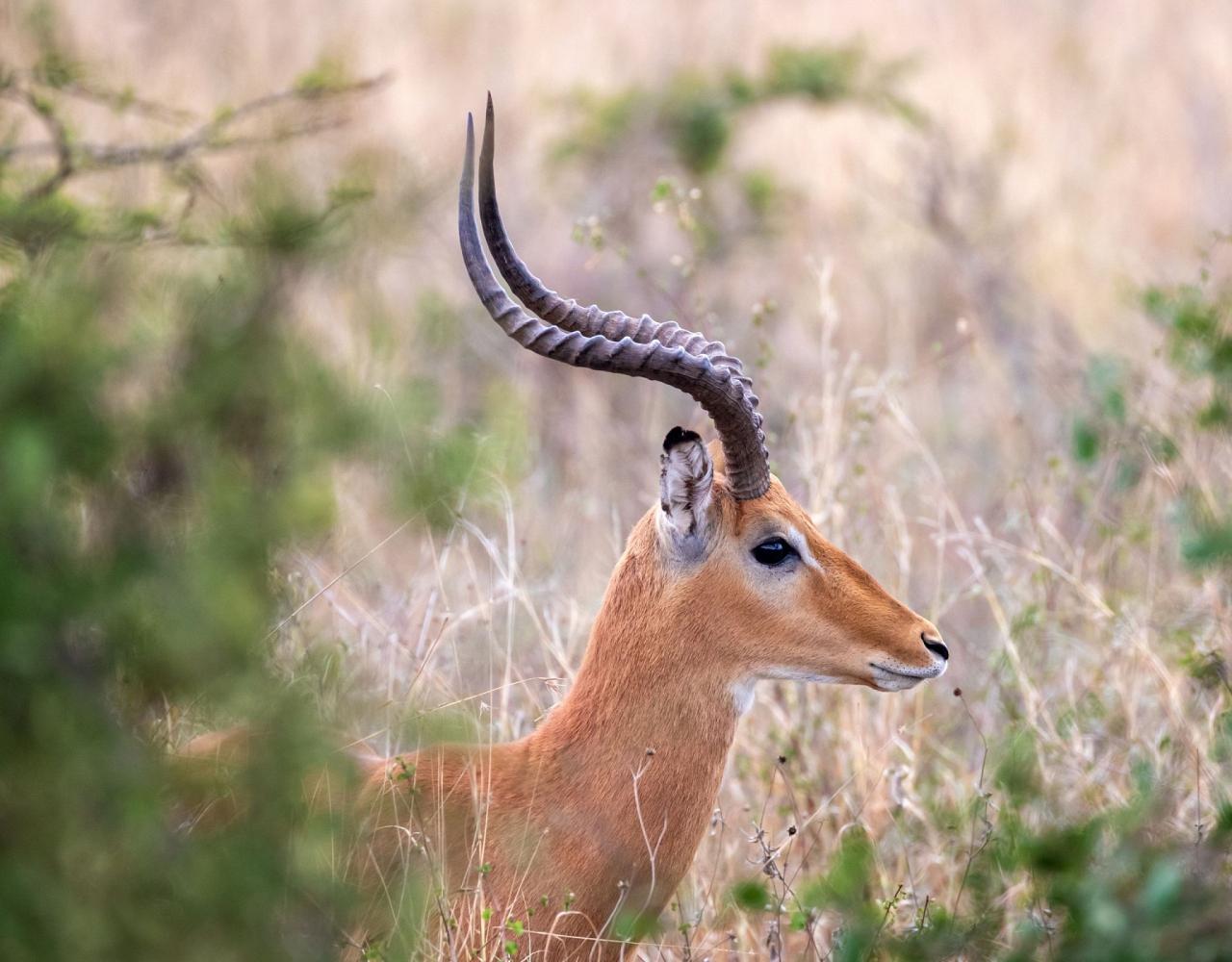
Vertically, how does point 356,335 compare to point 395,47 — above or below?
below

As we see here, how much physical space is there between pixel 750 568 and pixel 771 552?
8 centimetres

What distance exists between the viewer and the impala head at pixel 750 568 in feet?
13.3

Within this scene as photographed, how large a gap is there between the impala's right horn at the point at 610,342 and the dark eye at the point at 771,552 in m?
0.14

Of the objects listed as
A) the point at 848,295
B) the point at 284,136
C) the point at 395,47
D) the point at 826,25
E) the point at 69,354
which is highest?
the point at 826,25

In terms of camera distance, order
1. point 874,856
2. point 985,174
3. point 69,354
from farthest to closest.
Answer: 1. point 985,174
2. point 874,856
3. point 69,354

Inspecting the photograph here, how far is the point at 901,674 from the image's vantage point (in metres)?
4.12

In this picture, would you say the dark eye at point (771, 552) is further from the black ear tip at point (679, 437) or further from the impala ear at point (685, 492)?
the black ear tip at point (679, 437)

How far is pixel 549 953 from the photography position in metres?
3.77

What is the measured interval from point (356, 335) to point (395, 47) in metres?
12.3

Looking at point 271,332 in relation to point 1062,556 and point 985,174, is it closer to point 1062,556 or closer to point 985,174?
point 1062,556

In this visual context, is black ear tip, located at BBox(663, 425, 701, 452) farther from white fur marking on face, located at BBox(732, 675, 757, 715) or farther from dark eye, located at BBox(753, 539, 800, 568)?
white fur marking on face, located at BBox(732, 675, 757, 715)

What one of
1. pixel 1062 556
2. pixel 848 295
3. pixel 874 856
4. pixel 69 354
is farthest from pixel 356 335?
pixel 848 295

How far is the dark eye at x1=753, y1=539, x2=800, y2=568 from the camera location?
14.0ft

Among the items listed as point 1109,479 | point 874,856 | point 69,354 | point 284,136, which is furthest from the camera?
point 1109,479
